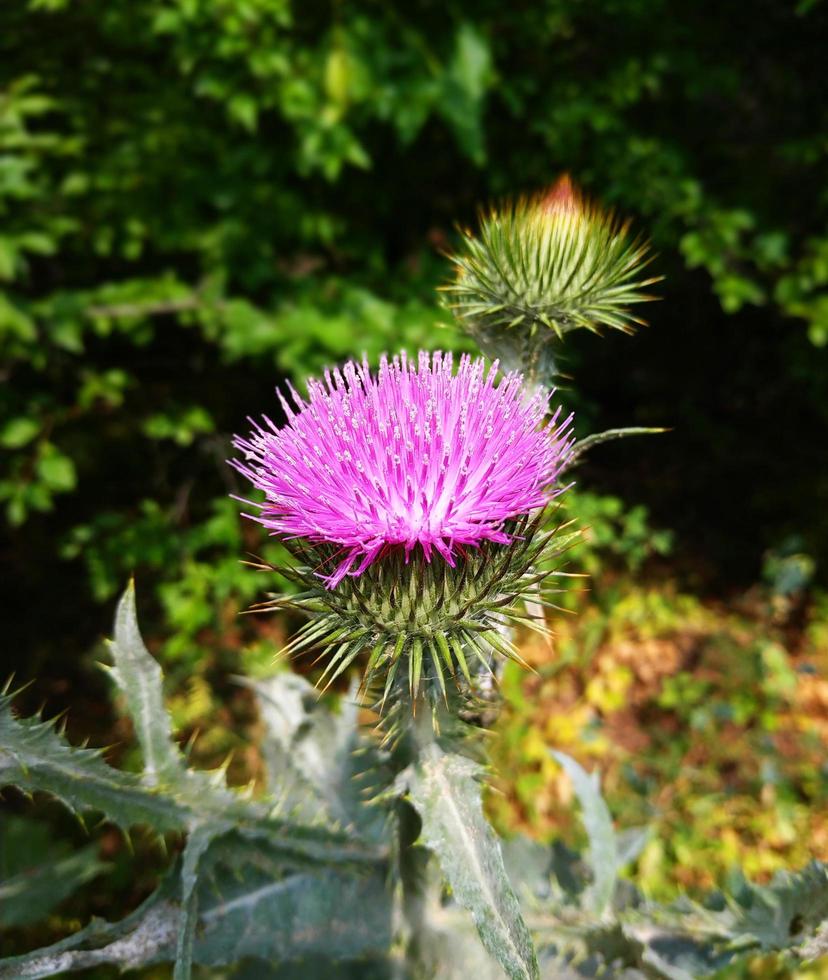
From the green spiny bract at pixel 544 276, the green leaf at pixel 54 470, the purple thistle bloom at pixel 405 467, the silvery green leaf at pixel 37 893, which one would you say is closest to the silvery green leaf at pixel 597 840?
the purple thistle bloom at pixel 405 467

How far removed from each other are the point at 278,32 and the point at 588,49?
1.70 meters

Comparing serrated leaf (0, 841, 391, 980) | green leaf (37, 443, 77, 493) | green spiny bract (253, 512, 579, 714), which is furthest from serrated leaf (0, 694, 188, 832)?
green leaf (37, 443, 77, 493)

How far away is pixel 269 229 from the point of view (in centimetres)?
418

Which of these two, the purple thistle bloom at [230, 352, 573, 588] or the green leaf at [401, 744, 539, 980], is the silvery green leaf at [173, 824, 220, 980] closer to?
the green leaf at [401, 744, 539, 980]

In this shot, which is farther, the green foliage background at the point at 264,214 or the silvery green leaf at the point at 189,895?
the green foliage background at the point at 264,214

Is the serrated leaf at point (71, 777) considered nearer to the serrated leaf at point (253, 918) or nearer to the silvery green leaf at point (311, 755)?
the serrated leaf at point (253, 918)

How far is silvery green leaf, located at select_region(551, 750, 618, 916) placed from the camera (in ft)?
7.29

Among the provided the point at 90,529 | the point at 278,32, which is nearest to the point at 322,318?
the point at 278,32

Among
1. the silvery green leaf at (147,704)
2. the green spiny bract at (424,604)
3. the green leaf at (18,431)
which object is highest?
the green leaf at (18,431)

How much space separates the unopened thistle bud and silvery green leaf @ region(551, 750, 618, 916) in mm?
816

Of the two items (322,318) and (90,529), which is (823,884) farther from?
(90,529)

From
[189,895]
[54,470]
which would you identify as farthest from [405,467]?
[54,470]

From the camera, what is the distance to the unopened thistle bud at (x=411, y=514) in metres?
1.66

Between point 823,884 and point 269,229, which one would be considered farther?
point 269,229
